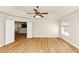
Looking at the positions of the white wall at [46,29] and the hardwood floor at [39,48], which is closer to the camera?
the hardwood floor at [39,48]

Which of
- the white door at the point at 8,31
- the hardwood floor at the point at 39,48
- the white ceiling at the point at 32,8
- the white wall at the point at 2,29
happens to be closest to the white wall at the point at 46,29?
the white ceiling at the point at 32,8

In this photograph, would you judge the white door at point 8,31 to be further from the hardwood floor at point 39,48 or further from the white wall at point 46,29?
the white wall at point 46,29

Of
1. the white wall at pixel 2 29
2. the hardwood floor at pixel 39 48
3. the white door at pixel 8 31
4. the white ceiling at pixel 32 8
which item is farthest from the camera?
the white door at pixel 8 31

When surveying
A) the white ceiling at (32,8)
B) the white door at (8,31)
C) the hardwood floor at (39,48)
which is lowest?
the hardwood floor at (39,48)

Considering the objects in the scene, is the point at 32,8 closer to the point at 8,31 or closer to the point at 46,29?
the point at 8,31

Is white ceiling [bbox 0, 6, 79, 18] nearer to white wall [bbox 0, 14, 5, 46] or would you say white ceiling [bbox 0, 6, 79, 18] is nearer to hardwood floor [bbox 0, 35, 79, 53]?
white wall [bbox 0, 14, 5, 46]

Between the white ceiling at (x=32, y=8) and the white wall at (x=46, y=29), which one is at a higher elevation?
the white ceiling at (x=32, y=8)

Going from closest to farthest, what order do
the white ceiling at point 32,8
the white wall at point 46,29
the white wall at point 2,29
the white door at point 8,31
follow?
the white ceiling at point 32,8
the white wall at point 2,29
the white door at point 8,31
the white wall at point 46,29

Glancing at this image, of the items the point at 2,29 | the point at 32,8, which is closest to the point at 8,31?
the point at 2,29

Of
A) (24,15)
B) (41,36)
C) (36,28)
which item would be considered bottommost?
(41,36)
